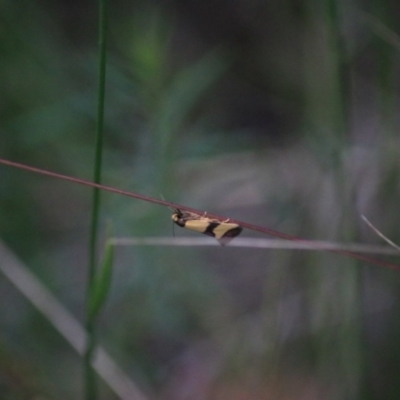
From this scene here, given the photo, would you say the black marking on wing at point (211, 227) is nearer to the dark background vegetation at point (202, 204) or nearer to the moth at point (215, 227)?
the moth at point (215, 227)

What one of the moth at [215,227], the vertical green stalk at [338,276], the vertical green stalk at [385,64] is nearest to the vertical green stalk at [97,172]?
the moth at [215,227]

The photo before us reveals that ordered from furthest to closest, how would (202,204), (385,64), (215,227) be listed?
(202,204) < (385,64) < (215,227)

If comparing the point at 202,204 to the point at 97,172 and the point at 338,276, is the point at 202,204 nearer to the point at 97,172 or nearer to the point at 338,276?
the point at 338,276

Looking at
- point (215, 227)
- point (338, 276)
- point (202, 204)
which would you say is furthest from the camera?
point (202, 204)

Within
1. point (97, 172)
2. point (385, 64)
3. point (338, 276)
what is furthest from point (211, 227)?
point (338, 276)

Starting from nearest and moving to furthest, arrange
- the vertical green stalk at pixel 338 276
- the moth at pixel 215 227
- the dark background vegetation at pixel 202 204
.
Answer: the moth at pixel 215 227
the vertical green stalk at pixel 338 276
the dark background vegetation at pixel 202 204

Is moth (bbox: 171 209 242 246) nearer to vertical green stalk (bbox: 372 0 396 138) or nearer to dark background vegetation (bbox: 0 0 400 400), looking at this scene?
dark background vegetation (bbox: 0 0 400 400)

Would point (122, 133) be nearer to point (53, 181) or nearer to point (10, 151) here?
point (10, 151)

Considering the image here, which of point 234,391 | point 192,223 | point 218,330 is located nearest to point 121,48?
point 218,330
